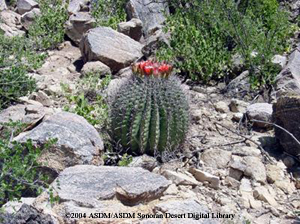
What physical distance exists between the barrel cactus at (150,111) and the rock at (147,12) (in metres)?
3.71

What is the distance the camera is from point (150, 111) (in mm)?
4234

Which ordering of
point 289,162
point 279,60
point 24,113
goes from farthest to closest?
point 279,60 → point 24,113 → point 289,162

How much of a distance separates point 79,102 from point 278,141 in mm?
1937

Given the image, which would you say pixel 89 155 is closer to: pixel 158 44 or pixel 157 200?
pixel 157 200

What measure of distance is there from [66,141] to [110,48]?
3103 millimetres

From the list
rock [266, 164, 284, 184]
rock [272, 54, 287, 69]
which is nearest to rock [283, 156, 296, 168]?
rock [266, 164, 284, 184]

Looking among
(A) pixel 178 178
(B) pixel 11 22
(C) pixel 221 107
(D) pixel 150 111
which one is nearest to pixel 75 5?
(B) pixel 11 22

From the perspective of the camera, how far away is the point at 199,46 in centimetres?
638

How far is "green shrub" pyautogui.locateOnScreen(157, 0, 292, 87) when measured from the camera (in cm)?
608

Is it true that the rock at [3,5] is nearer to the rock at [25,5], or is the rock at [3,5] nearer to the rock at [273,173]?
the rock at [25,5]

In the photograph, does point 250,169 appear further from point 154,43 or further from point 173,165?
point 154,43

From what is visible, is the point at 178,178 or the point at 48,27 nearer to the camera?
the point at 178,178

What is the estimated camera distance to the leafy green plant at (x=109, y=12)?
7812mm

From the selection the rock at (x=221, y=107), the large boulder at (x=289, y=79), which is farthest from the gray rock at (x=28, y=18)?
the large boulder at (x=289, y=79)
